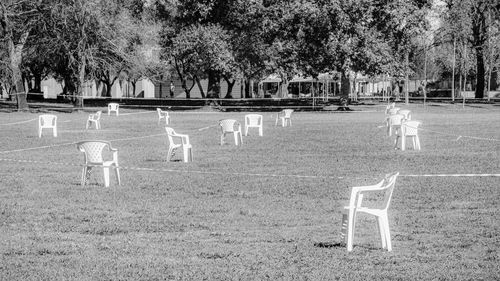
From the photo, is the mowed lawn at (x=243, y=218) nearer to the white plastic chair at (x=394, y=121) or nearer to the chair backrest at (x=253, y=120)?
the white plastic chair at (x=394, y=121)

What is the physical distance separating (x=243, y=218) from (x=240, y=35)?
5506 centimetres

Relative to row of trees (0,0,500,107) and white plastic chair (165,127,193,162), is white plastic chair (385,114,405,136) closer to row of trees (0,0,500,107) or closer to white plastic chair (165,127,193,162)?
white plastic chair (165,127,193,162)

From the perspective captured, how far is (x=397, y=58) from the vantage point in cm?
6494

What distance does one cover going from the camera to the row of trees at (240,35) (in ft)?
193

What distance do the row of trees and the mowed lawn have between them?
1401 inches

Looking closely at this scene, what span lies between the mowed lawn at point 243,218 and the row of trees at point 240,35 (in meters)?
35.6

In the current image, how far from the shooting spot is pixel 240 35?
66.6 m

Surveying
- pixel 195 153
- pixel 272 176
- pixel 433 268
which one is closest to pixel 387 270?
pixel 433 268

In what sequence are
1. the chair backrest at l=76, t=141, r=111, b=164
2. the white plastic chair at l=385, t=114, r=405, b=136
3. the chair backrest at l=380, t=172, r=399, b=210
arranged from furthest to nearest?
the white plastic chair at l=385, t=114, r=405, b=136
the chair backrest at l=76, t=141, r=111, b=164
the chair backrest at l=380, t=172, r=399, b=210

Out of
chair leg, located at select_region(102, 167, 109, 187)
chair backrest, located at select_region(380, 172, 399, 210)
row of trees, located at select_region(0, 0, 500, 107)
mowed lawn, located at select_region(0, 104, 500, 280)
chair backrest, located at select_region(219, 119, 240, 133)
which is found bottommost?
mowed lawn, located at select_region(0, 104, 500, 280)

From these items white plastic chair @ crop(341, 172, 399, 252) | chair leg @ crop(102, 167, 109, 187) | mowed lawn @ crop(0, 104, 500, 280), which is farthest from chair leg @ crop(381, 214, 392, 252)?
chair leg @ crop(102, 167, 109, 187)

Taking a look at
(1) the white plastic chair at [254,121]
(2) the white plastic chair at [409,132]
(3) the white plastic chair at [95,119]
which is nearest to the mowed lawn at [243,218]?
(2) the white plastic chair at [409,132]

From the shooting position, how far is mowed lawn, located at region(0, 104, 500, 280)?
9.04 m

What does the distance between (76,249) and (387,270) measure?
3.76 m
